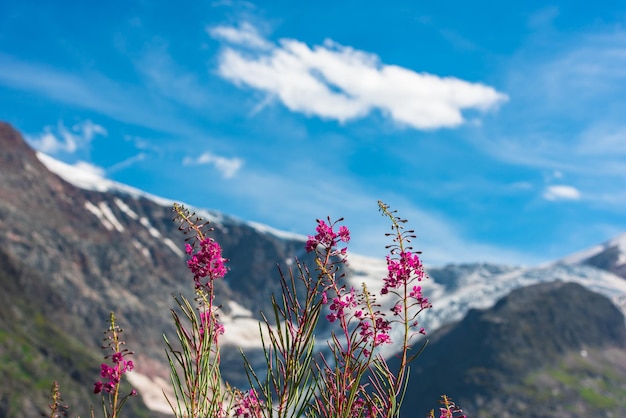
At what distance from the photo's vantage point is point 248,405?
621cm

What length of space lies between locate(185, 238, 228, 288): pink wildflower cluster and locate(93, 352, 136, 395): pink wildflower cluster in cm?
103

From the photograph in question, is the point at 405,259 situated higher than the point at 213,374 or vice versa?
the point at 405,259

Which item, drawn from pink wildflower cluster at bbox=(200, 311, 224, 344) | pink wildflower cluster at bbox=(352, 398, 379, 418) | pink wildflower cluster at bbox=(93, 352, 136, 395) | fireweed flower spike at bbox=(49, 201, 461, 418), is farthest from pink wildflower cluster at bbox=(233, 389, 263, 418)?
pink wildflower cluster at bbox=(93, 352, 136, 395)

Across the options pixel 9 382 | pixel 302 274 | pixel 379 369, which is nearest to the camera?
pixel 302 274

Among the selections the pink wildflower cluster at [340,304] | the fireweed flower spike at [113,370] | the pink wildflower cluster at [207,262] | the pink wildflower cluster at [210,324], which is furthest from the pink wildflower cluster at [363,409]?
the fireweed flower spike at [113,370]

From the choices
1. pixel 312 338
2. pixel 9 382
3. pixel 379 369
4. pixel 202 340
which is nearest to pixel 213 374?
pixel 202 340

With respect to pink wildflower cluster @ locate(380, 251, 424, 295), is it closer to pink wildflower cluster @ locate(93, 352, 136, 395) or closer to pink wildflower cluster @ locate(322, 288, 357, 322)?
pink wildflower cluster @ locate(322, 288, 357, 322)

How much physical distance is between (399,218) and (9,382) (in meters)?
210

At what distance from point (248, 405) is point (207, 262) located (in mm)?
1626

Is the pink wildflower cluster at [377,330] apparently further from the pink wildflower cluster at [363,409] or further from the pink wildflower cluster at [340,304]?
the pink wildflower cluster at [363,409]

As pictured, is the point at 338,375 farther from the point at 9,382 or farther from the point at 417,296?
the point at 9,382

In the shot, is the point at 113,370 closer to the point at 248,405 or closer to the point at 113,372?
the point at 113,372

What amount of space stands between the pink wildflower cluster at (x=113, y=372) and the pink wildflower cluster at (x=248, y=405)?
0.99 meters

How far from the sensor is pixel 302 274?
16.9 ft
